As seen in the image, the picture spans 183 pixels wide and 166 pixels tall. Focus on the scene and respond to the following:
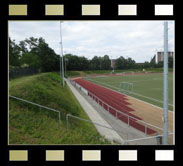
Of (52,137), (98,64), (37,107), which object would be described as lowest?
(52,137)

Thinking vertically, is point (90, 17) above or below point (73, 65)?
below

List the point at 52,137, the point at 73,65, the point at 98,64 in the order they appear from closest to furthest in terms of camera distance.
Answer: the point at 52,137, the point at 73,65, the point at 98,64

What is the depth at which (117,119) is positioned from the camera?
10953 millimetres

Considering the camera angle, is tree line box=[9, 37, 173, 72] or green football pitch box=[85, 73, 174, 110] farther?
tree line box=[9, 37, 173, 72]

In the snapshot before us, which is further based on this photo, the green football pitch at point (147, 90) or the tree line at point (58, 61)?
the tree line at point (58, 61)

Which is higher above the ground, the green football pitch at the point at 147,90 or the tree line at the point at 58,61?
the tree line at the point at 58,61

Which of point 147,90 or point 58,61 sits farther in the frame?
point 58,61

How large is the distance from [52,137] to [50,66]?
49080mm

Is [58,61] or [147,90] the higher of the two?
[58,61]

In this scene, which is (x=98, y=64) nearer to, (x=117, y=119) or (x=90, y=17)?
(x=117, y=119)

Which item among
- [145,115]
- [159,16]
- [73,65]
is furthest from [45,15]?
[73,65]

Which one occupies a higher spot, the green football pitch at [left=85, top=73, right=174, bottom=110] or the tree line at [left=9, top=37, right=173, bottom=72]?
the tree line at [left=9, top=37, right=173, bottom=72]

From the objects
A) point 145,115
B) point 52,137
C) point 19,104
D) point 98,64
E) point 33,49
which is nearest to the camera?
A: point 52,137

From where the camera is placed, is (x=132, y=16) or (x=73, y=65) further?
(x=73, y=65)
